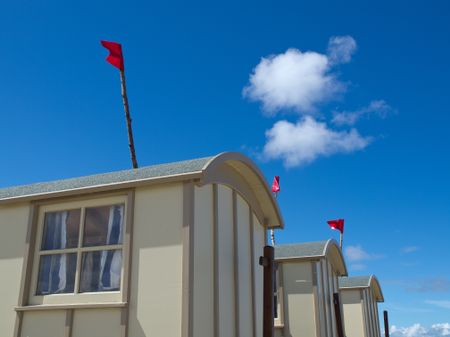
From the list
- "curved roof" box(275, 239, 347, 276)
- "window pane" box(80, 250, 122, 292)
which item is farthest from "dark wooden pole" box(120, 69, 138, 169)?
"window pane" box(80, 250, 122, 292)

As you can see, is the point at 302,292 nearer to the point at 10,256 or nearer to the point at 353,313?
the point at 353,313

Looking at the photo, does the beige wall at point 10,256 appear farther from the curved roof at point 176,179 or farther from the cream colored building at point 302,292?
the cream colored building at point 302,292

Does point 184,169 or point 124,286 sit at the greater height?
point 184,169

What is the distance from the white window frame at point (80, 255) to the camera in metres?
7.52

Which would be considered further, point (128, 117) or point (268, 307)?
point (128, 117)

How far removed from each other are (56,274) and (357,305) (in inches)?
596

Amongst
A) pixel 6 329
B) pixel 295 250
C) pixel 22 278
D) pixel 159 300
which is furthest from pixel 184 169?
pixel 295 250

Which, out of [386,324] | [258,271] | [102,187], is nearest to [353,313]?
[386,324]

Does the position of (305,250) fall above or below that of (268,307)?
above

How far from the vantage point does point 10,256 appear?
335 inches

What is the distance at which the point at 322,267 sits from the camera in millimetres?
14961

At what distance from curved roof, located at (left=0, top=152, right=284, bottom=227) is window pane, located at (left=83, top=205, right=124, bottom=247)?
1.18ft

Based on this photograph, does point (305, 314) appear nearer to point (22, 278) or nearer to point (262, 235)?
point (262, 235)

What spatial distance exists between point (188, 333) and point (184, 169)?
236cm
